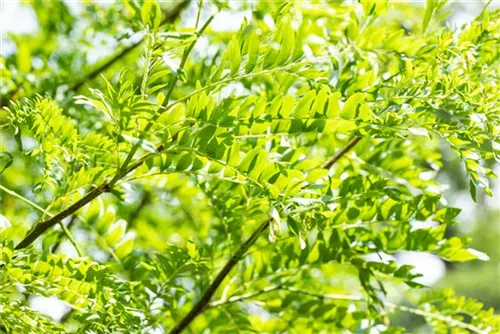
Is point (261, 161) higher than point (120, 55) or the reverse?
the reverse

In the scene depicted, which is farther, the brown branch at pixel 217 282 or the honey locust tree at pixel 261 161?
the brown branch at pixel 217 282

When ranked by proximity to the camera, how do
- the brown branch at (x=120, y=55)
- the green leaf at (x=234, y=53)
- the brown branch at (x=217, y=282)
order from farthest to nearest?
the brown branch at (x=120, y=55) < the brown branch at (x=217, y=282) < the green leaf at (x=234, y=53)

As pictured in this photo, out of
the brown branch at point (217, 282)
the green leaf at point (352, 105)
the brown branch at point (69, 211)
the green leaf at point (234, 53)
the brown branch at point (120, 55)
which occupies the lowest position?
the brown branch at point (217, 282)

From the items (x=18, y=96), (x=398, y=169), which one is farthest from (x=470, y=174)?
(x=18, y=96)

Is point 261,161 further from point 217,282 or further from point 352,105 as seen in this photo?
point 217,282

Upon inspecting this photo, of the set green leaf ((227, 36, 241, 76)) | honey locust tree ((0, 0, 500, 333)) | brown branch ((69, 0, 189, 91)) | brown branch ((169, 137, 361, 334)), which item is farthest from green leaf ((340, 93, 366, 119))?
brown branch ((69, 0, 189, 91))

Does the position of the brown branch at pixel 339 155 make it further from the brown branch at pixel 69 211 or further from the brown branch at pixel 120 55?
the brown branch at pixel 120 55

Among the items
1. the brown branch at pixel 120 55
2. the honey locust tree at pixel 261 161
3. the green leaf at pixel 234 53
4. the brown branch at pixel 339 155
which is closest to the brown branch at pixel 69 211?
the honey locust tree at pixel 261 161

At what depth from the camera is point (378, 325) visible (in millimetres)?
1025

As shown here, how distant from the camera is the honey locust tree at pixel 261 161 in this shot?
2.44ft

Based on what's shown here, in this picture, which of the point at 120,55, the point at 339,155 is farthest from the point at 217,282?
the point at 120,55

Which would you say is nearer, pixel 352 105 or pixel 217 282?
pixel 352 105

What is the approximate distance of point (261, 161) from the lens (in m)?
0.74

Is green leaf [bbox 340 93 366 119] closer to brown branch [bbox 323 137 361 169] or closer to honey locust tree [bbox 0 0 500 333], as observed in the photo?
honey locust tree [bbox 0 0 500 333]
